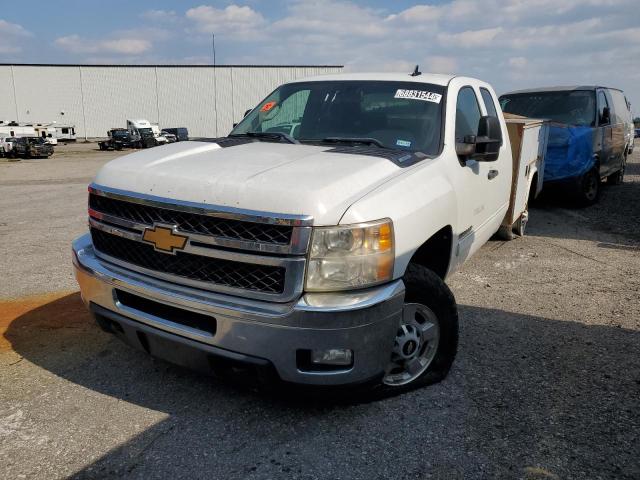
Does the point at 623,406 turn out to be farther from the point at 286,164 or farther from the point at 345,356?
the point at 286,164

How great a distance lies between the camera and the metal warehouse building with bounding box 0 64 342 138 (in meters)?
57.6

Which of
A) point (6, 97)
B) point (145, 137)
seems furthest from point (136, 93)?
point (145, 137)

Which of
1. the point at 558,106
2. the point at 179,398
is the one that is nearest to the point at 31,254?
the point at 179,398

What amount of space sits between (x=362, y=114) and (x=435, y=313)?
164 cm

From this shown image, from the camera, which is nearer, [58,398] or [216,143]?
[58,398]

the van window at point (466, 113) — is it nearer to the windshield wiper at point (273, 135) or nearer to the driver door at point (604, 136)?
the windshield wiper at point (273, 135)

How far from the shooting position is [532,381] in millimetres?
3395

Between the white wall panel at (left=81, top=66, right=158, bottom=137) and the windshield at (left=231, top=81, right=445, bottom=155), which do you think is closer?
the windshield at (left=231, top=81, right=445, bottom=155)

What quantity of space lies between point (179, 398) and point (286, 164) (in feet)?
4.98

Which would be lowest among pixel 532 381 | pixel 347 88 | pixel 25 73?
pixel 532 381

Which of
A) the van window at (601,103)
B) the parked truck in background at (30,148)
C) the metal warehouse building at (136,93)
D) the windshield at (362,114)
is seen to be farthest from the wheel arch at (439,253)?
the metal warehouse building at (136,93)

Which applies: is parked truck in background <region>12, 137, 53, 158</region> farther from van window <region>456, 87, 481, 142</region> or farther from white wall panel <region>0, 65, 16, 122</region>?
white wall panel <region>0, 65, 16, 122</region>

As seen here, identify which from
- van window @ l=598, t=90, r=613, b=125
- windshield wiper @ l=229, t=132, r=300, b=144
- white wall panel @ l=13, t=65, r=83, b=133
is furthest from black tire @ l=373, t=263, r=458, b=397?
white wall panel @ l=13, t=65, r=83, b=133

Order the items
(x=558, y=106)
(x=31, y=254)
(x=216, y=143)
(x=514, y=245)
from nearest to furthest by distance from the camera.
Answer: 1. (x=216, y=143)
2. (x=31, y=254)
3. (x=514, y=245)
4. (x=558, y=106)
